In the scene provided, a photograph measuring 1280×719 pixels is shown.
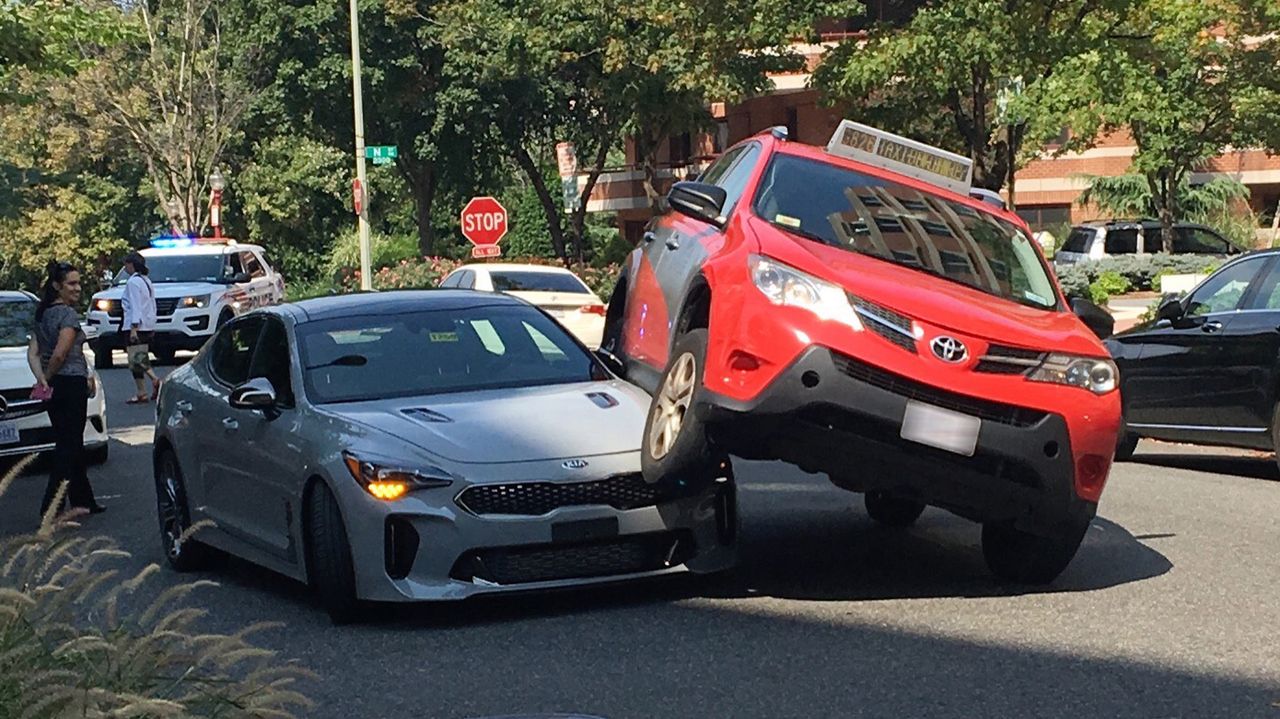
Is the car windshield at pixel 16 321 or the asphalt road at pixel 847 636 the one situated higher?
the asphalt road at pixel 847 636

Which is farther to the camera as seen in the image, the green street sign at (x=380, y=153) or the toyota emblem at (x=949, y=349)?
the green street sign at (x=380, y=153)

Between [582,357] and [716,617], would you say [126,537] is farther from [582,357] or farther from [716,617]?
[716,617]

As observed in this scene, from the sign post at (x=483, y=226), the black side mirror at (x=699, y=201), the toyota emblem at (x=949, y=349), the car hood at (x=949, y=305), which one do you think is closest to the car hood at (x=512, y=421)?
the black side mirror at (x=699, y=201)

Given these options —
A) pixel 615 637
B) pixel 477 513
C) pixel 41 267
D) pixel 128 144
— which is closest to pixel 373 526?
pixel 477 513

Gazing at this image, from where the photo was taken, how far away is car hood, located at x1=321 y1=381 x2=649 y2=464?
8.41m

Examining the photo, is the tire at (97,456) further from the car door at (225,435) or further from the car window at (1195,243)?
the car window at (1195,243)

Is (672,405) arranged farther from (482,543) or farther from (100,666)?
(100,666)

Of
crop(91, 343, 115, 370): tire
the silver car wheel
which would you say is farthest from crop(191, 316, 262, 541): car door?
crop(91, 343, 115, 370): tire

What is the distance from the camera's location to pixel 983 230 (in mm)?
10016

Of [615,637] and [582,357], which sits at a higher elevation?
[582,357]

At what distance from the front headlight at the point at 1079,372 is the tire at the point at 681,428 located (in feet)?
4.74

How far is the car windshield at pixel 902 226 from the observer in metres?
9.52

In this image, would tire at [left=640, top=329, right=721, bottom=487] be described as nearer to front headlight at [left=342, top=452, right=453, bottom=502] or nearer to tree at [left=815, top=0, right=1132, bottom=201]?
front headlight at [left=342, top=452, right=453, bottom=502]

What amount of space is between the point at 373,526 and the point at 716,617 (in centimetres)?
152
